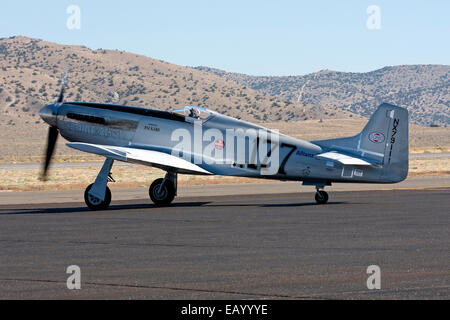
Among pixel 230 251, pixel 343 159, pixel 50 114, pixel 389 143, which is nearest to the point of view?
pixel 230 251

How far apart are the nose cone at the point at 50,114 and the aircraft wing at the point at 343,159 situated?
8.42 metres

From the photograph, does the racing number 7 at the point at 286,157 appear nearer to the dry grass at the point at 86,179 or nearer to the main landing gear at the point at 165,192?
the main landing gear at the point at 165,192

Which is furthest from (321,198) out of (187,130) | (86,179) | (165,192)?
(86,179)

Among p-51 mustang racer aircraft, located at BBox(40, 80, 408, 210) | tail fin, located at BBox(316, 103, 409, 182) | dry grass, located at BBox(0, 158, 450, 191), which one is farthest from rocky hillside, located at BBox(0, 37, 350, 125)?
tail fin, located at BBox(316, 103, 409, 182)

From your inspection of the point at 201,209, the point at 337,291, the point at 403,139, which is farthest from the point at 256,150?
the point at 337,291

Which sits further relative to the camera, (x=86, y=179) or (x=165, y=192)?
(x=86, y=179)

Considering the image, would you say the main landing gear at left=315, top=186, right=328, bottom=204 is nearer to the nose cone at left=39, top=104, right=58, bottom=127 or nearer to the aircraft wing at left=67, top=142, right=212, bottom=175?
the aircraft wing at left=67, top=142, right=212, bottom=175

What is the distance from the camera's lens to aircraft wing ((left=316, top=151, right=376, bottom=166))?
71.5 feet

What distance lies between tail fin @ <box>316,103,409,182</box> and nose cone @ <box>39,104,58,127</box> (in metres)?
9.51

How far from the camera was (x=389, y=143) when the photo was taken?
72.5 feet

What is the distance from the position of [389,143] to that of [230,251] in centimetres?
1022

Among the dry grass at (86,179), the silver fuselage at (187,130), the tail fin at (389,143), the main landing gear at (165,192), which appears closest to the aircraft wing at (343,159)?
the silver fuselage at (187,130)

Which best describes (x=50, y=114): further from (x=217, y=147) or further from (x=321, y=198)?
(x=321, y=198)

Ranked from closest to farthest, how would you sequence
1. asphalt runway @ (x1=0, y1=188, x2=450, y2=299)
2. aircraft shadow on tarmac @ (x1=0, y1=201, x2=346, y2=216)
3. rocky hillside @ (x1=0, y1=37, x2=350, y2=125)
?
asphalt runway @ (x1=0, y1=188, x2=450, y2=299) < aircraft shadow on tarmac @ (x1=0, y1=201, x2=346, y2=216) < rocky hillside @ (x1=0, y1=37, x2=350, y2=125)
